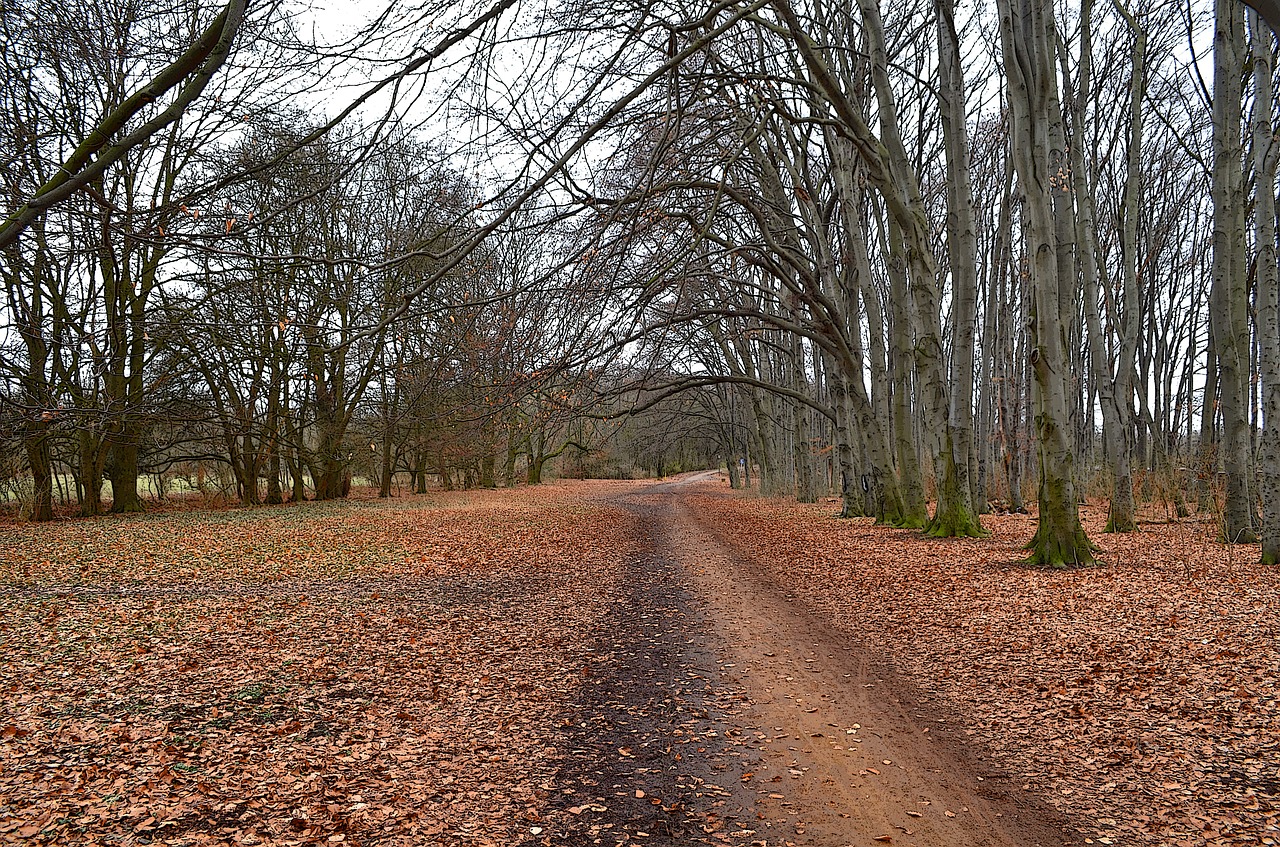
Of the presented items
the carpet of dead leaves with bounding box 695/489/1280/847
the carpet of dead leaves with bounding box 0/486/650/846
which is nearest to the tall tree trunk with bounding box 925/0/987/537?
the carpet of dead leaves with bounding box 695/489/1280/847

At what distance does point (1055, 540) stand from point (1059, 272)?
342 cm

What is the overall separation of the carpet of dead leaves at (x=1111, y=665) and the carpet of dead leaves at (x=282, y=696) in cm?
251

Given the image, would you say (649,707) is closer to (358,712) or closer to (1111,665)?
(358,712)

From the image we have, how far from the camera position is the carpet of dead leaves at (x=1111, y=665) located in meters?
3.36

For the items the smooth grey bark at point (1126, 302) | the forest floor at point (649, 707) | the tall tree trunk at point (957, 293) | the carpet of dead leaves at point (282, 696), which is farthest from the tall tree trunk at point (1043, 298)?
the carpet of dead leaves at point (282, 696)

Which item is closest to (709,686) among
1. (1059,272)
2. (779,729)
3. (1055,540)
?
(779,729)

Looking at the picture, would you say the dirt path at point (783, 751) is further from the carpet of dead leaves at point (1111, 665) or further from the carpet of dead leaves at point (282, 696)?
the carpet of dead leaves at point (282, 696)

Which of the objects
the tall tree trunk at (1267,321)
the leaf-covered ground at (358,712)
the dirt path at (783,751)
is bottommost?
the dirt path at (783,751)

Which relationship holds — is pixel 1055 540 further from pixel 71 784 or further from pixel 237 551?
pixel 237 551

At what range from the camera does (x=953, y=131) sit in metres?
12.0

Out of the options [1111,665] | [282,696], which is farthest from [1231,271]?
[282,696]

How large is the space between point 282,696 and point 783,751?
3.16 m

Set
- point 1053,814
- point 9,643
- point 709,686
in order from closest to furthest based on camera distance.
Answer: point 1053,814 < point 709,686 < point 9,643

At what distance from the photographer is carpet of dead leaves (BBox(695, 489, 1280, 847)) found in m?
3.36
